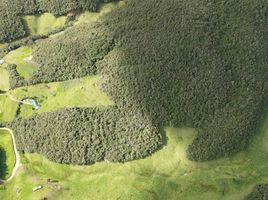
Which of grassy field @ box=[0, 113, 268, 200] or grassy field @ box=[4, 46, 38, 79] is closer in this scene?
grassy field @ box=[0, 113, 268, 200]

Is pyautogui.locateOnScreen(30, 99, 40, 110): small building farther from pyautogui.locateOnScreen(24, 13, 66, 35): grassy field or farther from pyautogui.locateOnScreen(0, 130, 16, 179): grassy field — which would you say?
pyautogui.locateOnScreen(24, 13, 66, 35): grassy field

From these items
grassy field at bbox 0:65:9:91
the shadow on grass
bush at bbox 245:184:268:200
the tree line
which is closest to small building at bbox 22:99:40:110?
grassy field at bbox 0:65:9:91

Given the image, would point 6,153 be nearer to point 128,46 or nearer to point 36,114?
point 36,114

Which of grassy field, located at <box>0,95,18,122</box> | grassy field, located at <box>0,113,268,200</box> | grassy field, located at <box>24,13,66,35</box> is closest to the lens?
grassy field, located at <box>0,113,268,200</box>

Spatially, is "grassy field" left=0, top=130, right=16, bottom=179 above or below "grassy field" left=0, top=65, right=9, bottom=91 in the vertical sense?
below

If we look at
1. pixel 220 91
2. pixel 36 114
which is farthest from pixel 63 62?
pixel 220 91

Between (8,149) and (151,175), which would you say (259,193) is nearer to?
(151,175)
